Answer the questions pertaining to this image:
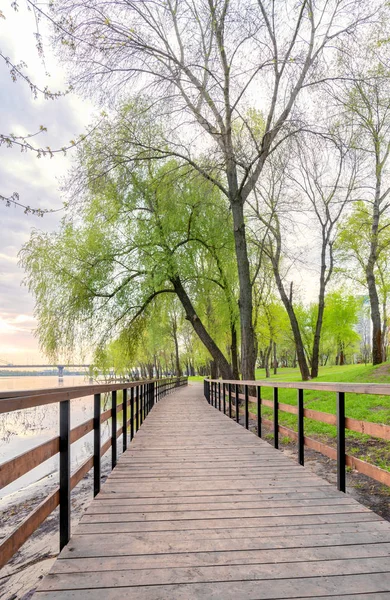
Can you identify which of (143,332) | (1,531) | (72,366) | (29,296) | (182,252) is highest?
(182,252)

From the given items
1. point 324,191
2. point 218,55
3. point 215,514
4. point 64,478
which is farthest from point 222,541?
point 324,191

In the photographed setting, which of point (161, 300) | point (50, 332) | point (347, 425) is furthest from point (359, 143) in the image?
point (347, 425)

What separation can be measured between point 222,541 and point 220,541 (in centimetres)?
1

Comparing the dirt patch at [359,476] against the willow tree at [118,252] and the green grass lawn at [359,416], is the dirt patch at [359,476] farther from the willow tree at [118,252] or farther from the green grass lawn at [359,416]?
the willow tree at [118,252]

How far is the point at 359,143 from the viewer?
49.2ft

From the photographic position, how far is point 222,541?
257 centimetres

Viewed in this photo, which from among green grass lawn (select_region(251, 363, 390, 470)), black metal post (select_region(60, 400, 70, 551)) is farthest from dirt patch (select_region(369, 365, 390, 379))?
black metal post (select_region(60, 400, 70, 551))

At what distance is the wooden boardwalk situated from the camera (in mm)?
2020

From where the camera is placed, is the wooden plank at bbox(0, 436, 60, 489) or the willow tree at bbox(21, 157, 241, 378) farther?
the willow tree at bbox(21, 157, 241, 378)

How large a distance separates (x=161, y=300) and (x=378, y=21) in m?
10.2

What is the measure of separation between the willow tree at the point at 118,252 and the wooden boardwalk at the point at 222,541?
875 cm

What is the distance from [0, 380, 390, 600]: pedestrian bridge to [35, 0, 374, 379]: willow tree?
24.9 feet

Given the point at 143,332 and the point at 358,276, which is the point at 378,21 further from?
the point at 358,276

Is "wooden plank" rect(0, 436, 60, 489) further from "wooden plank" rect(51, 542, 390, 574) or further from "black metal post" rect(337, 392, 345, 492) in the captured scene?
"black metal post" rect(337, 392, 345, 492)
